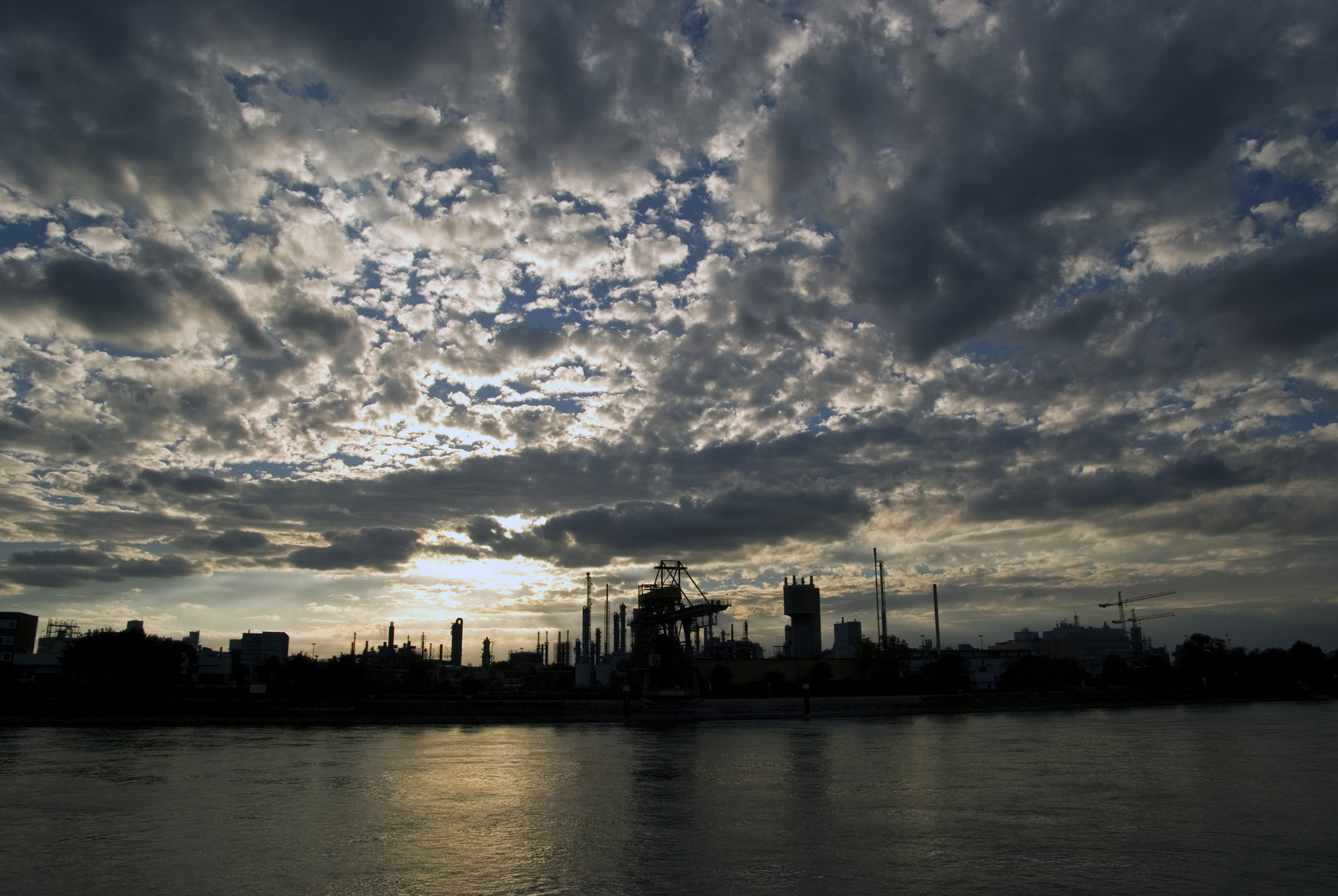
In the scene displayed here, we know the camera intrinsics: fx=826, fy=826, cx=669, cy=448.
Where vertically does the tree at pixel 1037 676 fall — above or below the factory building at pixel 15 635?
below

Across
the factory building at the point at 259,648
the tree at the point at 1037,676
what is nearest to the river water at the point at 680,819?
the tree at the point at 1037,676

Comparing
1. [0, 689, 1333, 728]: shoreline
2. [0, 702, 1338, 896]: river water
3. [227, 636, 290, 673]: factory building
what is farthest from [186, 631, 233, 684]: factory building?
[0, 702, 1338, 896]: river water

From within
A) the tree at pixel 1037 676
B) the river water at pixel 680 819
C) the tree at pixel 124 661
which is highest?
the tree at pixel 124 661

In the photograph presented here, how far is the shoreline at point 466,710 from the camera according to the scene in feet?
244

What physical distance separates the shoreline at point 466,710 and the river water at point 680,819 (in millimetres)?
25752

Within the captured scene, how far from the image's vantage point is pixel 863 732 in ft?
202

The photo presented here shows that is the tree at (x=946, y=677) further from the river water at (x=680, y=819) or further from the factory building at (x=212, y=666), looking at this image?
the factory building at (x=212, y=666)

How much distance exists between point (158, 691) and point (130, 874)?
91389 mm

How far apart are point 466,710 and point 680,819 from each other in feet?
203

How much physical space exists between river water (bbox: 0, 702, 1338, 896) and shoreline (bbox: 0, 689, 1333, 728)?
25.8 m

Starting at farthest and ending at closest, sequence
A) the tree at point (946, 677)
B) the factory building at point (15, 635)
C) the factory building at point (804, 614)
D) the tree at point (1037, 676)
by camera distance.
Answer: the factory building at point (804, 614)
the factory building at point (15, 635)
the tree at point (1037, 676)
the tree at point (946, 677)

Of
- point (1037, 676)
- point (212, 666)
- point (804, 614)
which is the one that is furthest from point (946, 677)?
point (212, 666)

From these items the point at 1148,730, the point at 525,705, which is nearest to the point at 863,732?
the point at 1148,730

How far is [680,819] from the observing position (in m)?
25.4
